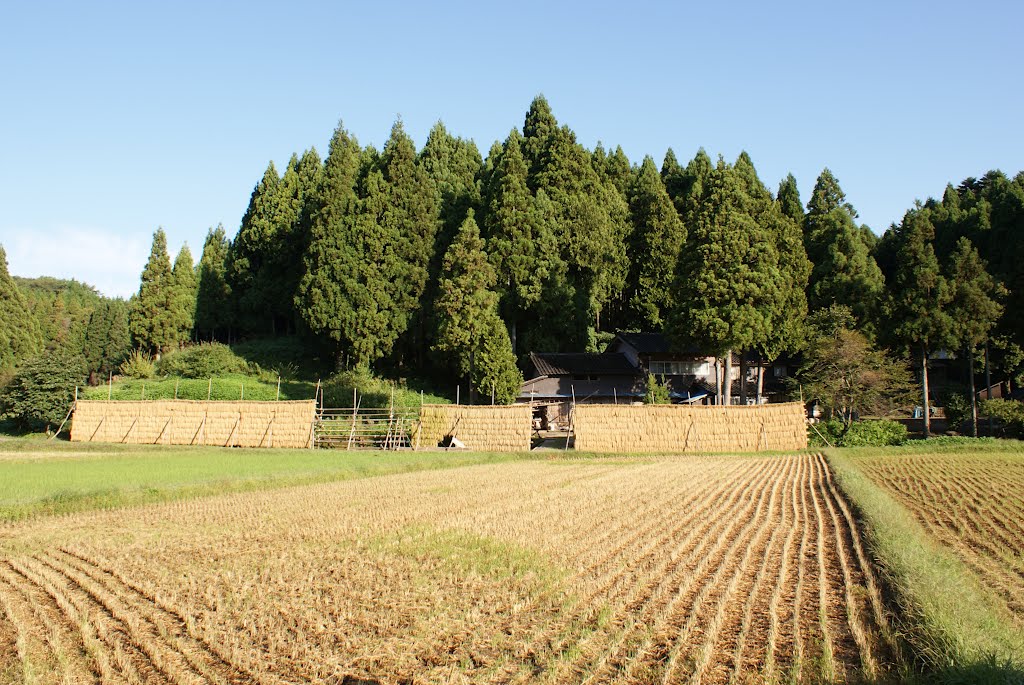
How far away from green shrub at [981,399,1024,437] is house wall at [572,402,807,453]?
8.22 m

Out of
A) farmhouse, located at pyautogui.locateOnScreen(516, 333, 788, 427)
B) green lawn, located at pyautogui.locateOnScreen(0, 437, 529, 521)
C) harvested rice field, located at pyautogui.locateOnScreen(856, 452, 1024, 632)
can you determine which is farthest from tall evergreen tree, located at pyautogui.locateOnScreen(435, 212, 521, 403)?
harvested rice field, located at pyautogui.locateOnScreen(856, 452, 1024, 632)

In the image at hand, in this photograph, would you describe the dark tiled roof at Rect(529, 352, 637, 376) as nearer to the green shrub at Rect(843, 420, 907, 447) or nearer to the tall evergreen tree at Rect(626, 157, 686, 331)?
the tall evergreen tree at Rect(626, 157, 686, 331)


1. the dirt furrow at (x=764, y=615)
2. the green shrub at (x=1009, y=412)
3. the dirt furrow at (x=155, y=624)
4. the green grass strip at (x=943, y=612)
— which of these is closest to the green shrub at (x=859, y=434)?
the green shrub at (x=1009, y=412)

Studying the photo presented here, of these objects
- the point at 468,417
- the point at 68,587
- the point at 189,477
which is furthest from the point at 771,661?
the point at 468,417

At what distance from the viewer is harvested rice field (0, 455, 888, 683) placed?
15.9 feet

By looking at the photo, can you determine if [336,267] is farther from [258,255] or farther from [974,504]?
[974,504]

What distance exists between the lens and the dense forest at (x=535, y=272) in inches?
1215

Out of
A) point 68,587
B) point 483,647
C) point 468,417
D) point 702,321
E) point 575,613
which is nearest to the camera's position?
point 483,647

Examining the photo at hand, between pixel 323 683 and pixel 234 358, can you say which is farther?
pixel 234 358

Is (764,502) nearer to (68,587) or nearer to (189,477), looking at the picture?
(68,587)

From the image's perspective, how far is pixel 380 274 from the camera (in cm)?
3406

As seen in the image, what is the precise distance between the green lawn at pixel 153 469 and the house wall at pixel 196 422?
3.84 feet

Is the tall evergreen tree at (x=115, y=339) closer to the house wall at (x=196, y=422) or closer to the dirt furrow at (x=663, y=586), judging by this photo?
the house wall at (x=196, y=422)

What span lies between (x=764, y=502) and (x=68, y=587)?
9474 millimetres
